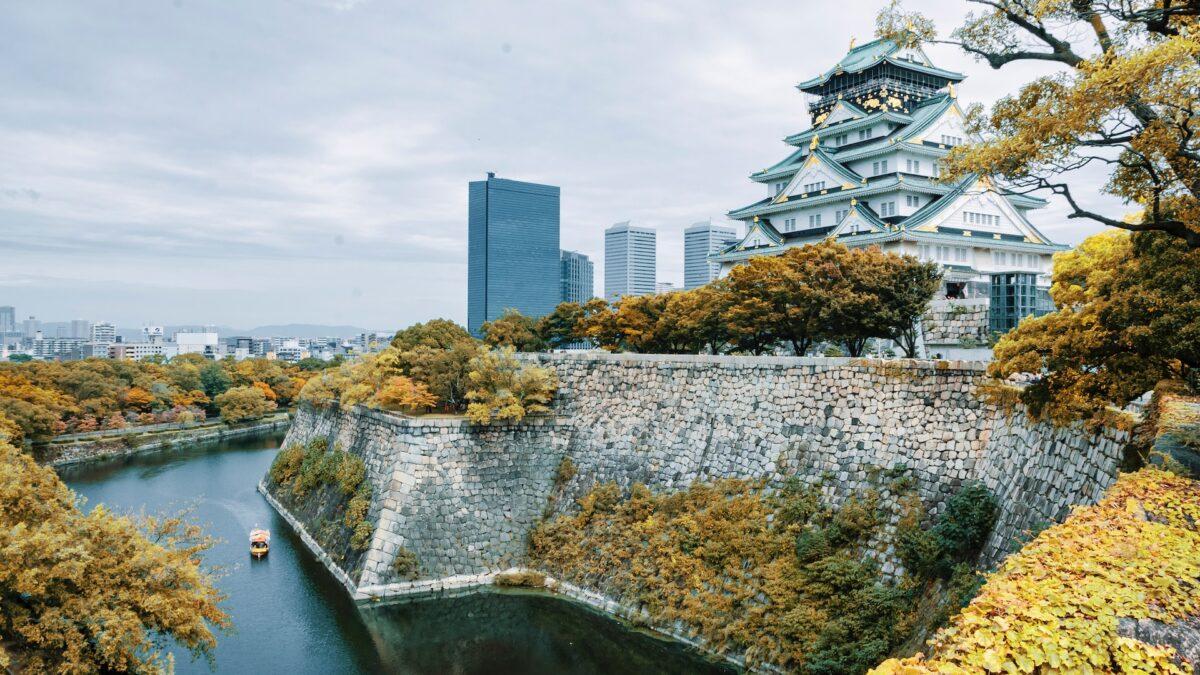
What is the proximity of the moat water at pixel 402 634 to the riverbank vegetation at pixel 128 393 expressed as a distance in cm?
2332

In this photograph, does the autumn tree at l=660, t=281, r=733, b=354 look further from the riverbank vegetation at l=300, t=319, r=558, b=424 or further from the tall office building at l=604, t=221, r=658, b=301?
the tall office building at l=604, t=221, r=658, b=301

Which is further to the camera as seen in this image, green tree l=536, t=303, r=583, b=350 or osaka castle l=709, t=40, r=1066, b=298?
green tree l=536, t=303, r=583, b=350

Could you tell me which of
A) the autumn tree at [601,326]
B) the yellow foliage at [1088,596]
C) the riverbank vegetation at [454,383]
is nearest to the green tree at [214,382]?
the riverbank vegetation at [454,383]

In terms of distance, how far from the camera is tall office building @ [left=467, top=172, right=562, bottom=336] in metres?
127

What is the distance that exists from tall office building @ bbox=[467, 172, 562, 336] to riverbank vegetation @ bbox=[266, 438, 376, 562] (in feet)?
309

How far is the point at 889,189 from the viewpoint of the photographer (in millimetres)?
29594

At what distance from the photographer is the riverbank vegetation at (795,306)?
789 inches

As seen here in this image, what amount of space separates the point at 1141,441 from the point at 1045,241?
930 inches

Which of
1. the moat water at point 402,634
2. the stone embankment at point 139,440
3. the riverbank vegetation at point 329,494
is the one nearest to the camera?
the moat water at point 402,634

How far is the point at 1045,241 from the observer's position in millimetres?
30281

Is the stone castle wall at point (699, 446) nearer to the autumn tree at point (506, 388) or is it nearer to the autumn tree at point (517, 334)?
the autumn tree at point (506, 388)

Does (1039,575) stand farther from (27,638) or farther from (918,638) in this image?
(27,638)

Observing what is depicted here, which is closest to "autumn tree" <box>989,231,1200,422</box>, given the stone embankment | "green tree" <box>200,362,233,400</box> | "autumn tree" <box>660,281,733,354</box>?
"autumn tree" <box>660,281,733,354</box>

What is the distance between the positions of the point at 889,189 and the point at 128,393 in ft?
161
